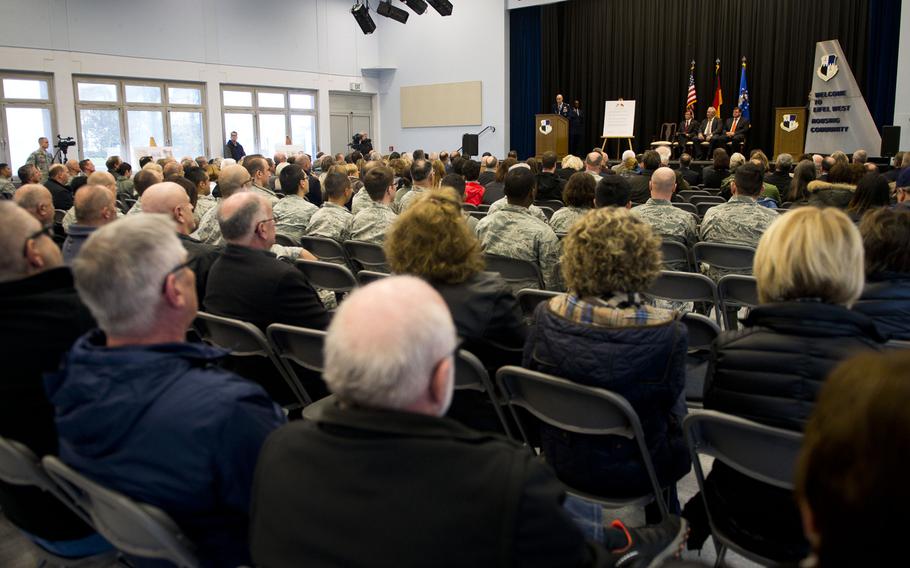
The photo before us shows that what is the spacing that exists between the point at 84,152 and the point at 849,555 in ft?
56.5

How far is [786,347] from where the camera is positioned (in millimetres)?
1859

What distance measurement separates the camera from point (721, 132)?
46.2 ft

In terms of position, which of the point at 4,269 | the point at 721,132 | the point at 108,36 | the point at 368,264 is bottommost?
the point at 368,264

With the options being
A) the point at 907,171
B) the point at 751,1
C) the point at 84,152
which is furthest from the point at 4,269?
the point at 751,1

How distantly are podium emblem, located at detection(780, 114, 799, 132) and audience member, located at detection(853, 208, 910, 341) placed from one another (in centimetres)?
1208

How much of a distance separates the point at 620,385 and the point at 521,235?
224cm

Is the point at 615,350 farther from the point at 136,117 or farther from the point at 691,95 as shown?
the point at 136,117

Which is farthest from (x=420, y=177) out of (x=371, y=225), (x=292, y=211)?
(x=371, y=225)

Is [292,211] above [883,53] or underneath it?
underneath

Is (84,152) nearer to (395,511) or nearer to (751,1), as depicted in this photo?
(751,1)

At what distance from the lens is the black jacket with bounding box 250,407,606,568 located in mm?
1091

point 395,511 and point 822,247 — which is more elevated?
point 822,247

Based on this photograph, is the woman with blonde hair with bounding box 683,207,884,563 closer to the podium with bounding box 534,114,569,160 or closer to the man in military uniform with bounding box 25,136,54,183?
the man in military uniform with bounding box 25,136,54,183

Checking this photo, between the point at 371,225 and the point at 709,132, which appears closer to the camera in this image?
the point at 371,225
